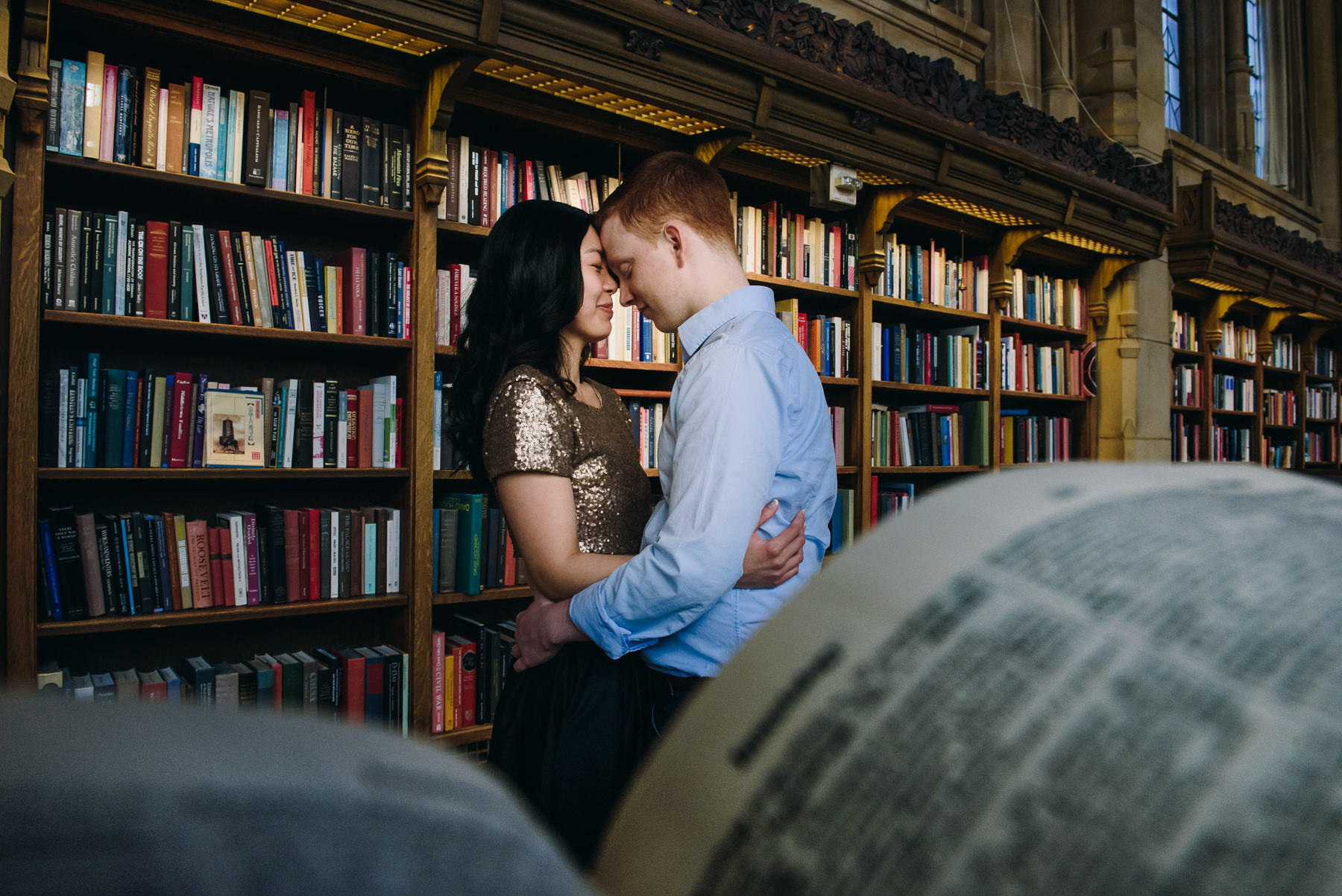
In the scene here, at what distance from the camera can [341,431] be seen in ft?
7.63

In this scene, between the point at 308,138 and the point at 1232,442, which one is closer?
the point at 308,138

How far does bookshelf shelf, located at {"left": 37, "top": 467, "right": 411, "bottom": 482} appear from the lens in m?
1.91

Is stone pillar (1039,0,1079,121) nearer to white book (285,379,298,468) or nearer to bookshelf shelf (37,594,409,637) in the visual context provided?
white book (285,379,298,468)

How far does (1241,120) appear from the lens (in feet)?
23.9

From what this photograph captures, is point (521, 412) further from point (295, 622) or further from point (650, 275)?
point (295, 622)

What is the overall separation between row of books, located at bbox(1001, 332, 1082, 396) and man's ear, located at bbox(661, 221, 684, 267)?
3.66m

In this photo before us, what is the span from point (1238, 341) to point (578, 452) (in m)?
7.35

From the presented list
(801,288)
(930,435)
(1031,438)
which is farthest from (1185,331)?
(801,288)

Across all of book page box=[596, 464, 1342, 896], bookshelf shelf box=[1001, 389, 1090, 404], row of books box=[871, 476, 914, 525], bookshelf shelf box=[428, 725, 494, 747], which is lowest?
bookshelf shelf box=[428, 725, 494, 747]

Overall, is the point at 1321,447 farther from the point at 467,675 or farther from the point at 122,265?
the point at 122,265

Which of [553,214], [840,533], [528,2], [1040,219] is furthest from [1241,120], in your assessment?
→ [553,214]

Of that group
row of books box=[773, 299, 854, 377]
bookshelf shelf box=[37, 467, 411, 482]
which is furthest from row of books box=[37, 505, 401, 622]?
row of books box=[773, 299, 854, 377]

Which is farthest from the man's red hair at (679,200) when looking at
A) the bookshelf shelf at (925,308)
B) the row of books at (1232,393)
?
the row of books at (1232,393)

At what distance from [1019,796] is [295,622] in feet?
8.74
